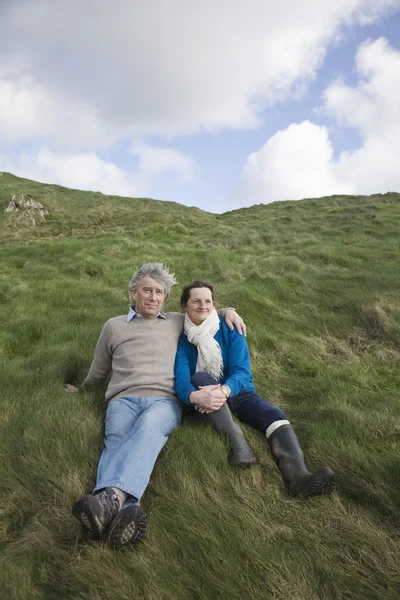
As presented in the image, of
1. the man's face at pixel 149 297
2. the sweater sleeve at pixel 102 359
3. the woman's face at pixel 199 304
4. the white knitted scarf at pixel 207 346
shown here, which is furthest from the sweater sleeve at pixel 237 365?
the sweater sleeve at pixel 102 359

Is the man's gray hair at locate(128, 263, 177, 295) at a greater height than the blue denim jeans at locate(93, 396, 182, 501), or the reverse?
the man's gray hair at locate(128, 263, 177, 295)

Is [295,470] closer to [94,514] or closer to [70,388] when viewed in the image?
[94,514]

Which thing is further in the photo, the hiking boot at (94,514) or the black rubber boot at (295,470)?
the black rubber boot at (295,470)

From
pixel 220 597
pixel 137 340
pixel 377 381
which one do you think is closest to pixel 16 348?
pixel 137 340

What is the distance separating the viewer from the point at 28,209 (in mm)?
26000

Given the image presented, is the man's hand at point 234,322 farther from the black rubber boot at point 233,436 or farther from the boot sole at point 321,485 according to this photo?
the boot sole at point 321,485

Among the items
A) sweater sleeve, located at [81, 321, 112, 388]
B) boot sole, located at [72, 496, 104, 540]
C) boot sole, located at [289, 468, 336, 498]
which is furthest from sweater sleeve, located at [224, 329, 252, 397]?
boot sole, located at [72, 496, 104, 540]

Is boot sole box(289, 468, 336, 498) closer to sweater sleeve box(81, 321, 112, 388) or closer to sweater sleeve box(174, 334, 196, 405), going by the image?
sweater sleeve box(174, 334, 196, 405)

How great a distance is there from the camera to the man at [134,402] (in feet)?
7.24

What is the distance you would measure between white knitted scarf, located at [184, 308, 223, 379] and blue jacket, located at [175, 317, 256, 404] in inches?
4.8

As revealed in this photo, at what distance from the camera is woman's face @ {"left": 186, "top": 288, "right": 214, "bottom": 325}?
150 inches

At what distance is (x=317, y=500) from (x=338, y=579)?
61 cm

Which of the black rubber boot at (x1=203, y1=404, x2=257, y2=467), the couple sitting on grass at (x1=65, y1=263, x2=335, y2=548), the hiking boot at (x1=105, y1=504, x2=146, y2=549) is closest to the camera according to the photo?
the hiking boot at (x1=105, y1=504, x2=146, y2=549)

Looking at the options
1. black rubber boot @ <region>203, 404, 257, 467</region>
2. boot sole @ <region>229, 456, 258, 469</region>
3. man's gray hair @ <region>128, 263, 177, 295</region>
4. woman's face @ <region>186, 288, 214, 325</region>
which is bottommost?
boot sole @ <region>229, 456, 258, 469</region>
